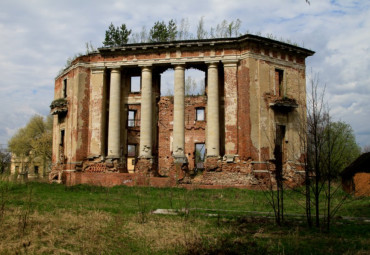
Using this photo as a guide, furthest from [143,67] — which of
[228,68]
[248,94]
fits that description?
[248,94]

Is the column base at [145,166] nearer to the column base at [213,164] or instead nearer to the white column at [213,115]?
the column base at [213,164]

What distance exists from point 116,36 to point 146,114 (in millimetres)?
7905

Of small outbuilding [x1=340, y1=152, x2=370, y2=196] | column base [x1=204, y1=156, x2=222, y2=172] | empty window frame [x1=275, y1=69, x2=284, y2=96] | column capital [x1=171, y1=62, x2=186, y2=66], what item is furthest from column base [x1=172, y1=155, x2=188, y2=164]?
small outbuilding [x1=340, y1=152, x2=370, y2=196]

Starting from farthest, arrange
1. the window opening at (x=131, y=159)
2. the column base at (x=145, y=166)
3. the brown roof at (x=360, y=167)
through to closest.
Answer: the window opening at (x=131, y=159) < the column base at (x=145, y=166) < the brown roof at (x=360, y=167)

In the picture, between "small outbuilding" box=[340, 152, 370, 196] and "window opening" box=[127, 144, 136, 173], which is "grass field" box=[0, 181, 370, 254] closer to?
"small outbuilding" box=[340, 152, 370, 196]

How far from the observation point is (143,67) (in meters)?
23.0

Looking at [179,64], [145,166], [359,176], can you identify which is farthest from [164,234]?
[179,64]

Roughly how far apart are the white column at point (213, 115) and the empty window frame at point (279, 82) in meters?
3.58

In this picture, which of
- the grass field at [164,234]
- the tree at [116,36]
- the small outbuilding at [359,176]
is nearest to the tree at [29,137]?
the tree at [116,36]

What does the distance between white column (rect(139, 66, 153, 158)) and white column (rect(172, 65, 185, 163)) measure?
1.61 meters

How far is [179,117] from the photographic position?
21797 millimetres

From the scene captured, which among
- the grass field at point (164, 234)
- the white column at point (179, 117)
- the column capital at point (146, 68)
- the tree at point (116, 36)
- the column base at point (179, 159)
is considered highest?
the tree at point (116, 36)

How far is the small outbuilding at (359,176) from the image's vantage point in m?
18.2

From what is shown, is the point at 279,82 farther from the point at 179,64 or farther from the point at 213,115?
the point at 179,64
